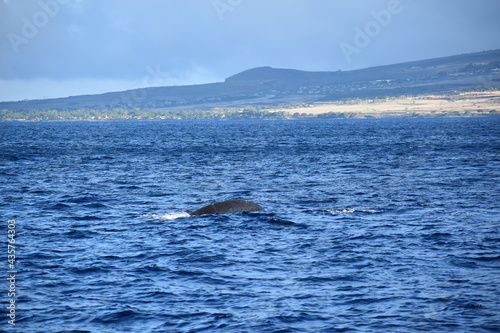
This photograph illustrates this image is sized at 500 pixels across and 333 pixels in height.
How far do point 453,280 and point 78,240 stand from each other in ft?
51.1

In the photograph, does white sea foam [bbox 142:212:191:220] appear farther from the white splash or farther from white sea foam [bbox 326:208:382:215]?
white sea foam [bbox 326:208:382:215]

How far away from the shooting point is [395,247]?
2552cm

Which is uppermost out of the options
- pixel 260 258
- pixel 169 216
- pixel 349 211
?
pixel 169 216

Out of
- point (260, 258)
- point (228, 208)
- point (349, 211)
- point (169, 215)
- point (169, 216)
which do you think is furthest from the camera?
point (349, 211)

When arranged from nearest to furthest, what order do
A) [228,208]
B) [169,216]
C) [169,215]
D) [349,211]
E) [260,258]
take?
1. [260,258]
2. [169,216]
3. [169,215]
4. [228,208]
5. [349,211]

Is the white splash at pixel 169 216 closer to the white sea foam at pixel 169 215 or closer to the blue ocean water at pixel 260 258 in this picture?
the white sea foam at pixel 169 215

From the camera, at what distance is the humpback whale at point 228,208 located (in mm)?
34312

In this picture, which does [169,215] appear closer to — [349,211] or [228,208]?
[228,208]

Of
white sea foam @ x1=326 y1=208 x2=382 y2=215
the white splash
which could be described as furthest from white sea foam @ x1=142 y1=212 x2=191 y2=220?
white sea foam @ x1=326 y1=208 x2=382 y2=215

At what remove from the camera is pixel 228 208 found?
34562 mm

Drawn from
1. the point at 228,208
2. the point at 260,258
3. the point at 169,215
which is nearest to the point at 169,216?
the point at 169,215

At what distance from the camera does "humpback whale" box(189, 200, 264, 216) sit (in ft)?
113

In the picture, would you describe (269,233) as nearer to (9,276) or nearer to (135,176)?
(9,276)

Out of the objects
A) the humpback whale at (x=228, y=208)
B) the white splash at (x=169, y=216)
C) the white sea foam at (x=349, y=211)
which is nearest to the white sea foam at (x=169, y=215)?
the white splash at (x=169, y=216)
